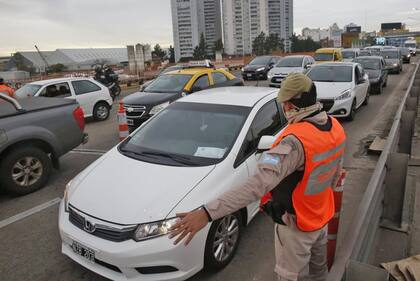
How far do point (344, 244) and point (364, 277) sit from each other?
42 cm

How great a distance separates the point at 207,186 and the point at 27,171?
11.8 ft

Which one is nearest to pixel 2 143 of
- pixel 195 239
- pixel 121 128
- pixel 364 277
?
pixel 121 128

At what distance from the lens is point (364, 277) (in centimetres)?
187

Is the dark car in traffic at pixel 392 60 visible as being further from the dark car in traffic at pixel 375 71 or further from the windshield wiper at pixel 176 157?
the windshield wiper at pixel 176 157

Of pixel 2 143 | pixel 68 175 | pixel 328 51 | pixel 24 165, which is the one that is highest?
pixel 328 51

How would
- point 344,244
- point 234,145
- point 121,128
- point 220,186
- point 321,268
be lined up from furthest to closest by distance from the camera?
point 121,128
point 234,145
point 220,186
point 321,268
point 344,244

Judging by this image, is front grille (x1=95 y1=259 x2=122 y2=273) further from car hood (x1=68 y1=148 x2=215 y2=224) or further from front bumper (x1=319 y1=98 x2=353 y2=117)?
front bumper (x1=319 y1=98 x2=353 y2=117)

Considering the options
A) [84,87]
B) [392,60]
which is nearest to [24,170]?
[84,87]

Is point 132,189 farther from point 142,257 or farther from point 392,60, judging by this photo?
point 392,60

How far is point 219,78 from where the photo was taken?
11.5 m

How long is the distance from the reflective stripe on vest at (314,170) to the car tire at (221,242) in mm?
1123

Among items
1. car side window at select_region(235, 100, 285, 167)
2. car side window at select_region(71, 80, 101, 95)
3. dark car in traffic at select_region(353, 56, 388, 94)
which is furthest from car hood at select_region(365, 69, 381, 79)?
car side window at select_region(235, 100, 285, 167)

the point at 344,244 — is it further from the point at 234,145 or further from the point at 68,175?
the point at 68,175

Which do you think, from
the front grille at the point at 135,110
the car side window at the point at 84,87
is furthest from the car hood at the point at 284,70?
the front grille at the point at 135,110
